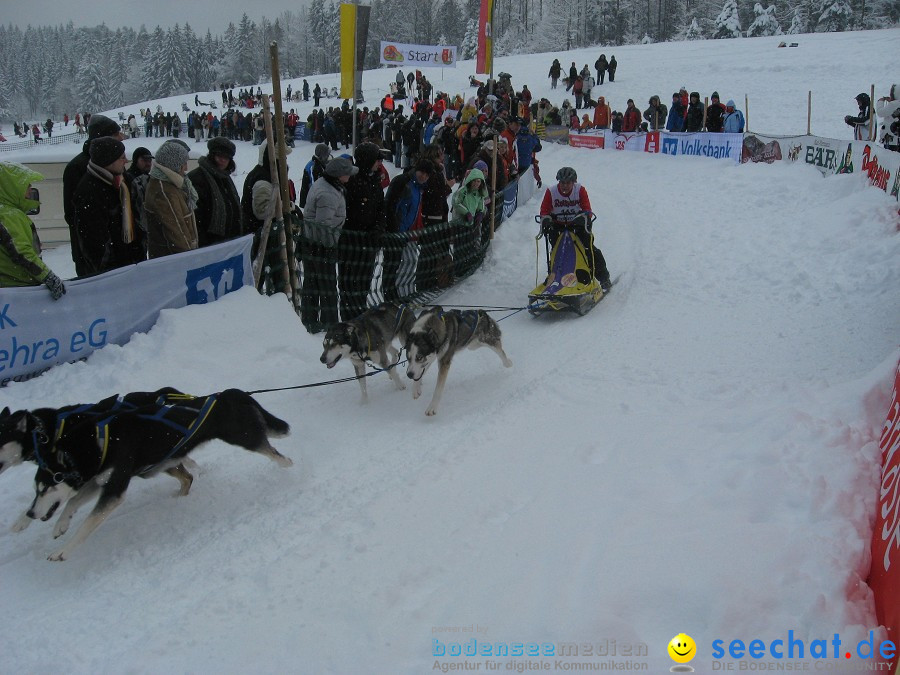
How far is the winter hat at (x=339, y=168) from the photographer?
6691 mm

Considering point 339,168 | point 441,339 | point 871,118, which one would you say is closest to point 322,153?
point 339,168

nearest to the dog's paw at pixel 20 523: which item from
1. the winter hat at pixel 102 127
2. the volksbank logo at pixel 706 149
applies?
the winter hat at pixel 102 127

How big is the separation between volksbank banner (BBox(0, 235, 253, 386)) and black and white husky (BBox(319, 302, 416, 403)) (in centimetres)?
133

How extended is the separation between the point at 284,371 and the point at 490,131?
7171 mm

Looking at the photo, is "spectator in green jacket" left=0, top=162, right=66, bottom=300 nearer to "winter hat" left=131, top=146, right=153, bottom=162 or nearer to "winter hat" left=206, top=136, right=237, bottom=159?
"winter hat" left=131, top=146, right=153, bottom=162

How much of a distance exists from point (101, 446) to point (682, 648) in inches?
113

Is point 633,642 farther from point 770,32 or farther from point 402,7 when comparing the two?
point 402,7

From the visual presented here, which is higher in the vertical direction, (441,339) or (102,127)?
(102,127)

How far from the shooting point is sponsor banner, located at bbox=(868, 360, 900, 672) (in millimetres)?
2453

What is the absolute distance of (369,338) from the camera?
5633mm

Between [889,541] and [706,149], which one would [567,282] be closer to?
[889,541]

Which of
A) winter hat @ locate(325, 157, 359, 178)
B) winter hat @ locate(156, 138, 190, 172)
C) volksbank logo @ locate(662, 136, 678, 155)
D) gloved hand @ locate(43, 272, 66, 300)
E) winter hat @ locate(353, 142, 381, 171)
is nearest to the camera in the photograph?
gloved hand @ locate(43, 272, 66, 300)

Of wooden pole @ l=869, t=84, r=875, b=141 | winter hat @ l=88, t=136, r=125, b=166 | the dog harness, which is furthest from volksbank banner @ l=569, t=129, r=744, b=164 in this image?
the dog harness

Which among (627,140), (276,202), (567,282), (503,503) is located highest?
(627,140)
